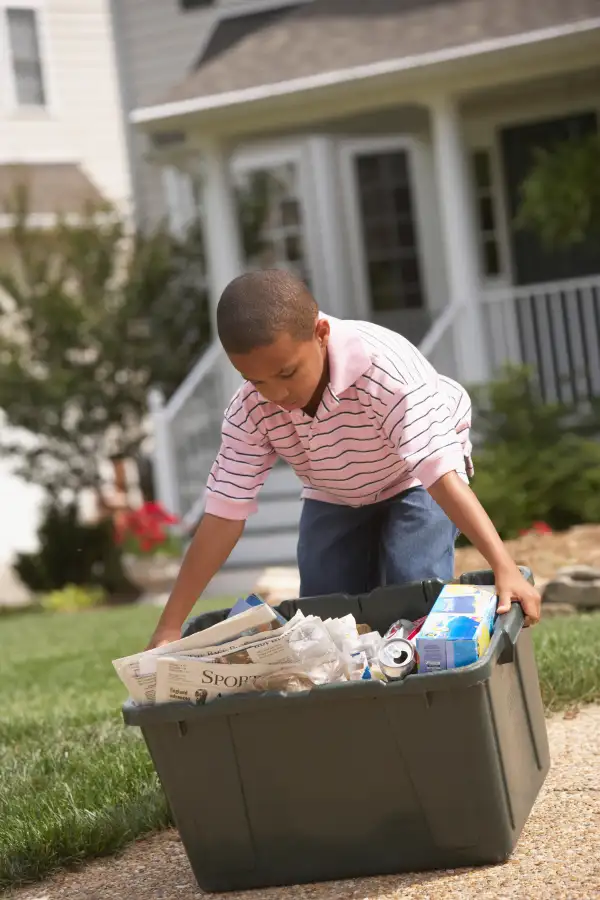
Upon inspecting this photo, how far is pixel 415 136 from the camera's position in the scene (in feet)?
42.8

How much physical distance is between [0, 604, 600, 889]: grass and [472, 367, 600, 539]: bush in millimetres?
3105

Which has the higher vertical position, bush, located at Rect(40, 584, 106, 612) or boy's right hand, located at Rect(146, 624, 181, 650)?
boy's right hand, located at Rect(146, 624, 181, 650)

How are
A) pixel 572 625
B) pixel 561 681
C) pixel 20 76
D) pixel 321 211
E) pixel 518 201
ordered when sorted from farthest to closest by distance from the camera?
pixel 20 76 < pixel 321 211 < pixel 518 201 < pixel 572 625 < pixel 561 681

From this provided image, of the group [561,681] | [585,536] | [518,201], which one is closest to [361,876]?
[561,681]

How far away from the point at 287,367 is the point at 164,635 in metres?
0.77

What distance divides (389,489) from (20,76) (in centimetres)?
1472

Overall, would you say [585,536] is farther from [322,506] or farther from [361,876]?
[361,876]

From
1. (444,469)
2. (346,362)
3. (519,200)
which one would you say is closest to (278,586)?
(346,362)

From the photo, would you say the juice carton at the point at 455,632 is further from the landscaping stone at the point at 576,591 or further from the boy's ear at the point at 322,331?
the landscaping stone at the point at 576,591

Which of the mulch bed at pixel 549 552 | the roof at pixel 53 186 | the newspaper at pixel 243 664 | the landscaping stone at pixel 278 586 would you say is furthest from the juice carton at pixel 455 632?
the roof at pixel 53 186

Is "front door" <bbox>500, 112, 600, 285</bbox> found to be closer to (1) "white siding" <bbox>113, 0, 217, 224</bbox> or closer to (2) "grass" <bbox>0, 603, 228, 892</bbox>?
(1) "white siding" <bbox>113, 0, 217, 224</bbox>

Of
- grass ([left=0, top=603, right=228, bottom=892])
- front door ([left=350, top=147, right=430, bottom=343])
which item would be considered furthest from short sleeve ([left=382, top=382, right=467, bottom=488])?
front door ([left=350, top=147, right=430, bottom=343])

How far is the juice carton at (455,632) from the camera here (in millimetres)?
2918

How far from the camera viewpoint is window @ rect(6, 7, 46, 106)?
56.2ft
